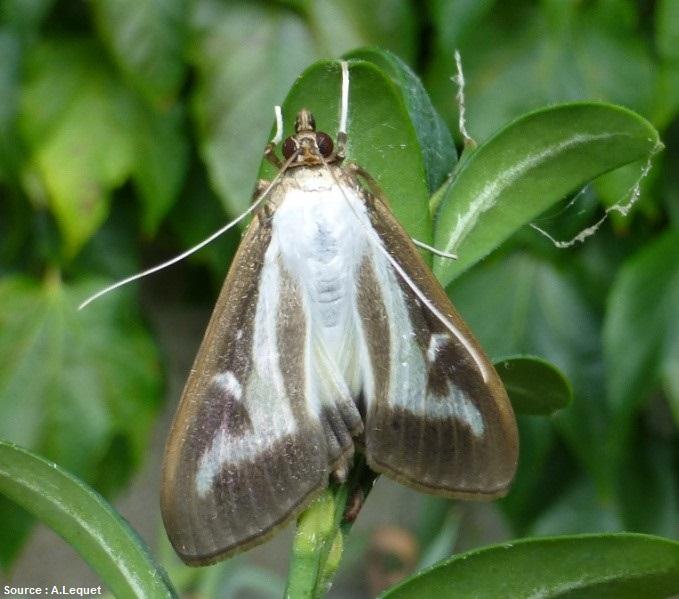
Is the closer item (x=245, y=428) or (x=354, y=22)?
(x=245, y=428)

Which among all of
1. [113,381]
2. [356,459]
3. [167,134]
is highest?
[356,459]

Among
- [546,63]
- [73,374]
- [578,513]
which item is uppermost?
[546,63]

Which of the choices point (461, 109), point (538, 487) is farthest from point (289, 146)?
point (538, 487)

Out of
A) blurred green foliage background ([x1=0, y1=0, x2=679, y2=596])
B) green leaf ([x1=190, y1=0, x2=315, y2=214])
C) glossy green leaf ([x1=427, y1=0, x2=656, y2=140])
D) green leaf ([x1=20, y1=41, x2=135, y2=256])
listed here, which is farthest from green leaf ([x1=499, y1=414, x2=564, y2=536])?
green leaf ([x1=20, y1=41, x2=135, y2=256])

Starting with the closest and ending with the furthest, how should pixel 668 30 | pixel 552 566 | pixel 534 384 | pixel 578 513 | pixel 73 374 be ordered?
1. pixel 552 566
2. pixel 534 384
3. pixel 668 30
4. pixel 73 374
5. pixel 578 513

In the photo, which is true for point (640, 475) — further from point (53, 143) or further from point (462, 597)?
point (462, 597)

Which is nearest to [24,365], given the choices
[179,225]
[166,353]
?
[179,225]

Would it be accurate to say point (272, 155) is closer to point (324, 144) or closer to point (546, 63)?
point (324, 144)
